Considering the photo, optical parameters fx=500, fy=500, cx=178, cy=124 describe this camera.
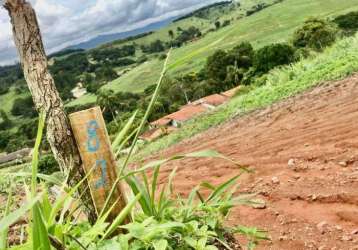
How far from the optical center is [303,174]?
4527mm

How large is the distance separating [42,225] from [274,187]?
2980mm

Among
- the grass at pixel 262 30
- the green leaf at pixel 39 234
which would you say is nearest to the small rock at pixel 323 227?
the green leaf at pixel 39 234

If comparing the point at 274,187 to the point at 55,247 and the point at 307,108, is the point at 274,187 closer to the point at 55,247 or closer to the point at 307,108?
the point at 55,247

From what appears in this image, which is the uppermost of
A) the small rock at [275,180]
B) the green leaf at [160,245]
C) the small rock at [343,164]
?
the green leaf at [160,245]

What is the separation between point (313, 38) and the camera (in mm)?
42438

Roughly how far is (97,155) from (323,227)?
5.65ft

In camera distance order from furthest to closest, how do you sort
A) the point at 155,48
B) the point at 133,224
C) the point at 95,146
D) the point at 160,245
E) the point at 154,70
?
the point at 155,48, the point at 154,70, the point at 95,146, the point at 133,224, the point at 160,245

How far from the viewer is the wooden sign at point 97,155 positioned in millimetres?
2475

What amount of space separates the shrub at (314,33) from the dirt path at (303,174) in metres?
33.7

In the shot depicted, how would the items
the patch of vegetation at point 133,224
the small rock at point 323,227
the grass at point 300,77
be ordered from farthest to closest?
1. the grass at point 300,77
2. the small rock at point 323,227
3. the patch of vegetation at point 133,224

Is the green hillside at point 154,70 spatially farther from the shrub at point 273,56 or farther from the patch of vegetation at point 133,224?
the patch of vegetation at point 133,224

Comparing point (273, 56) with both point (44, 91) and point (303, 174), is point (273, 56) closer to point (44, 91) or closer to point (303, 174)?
point (303, 174)

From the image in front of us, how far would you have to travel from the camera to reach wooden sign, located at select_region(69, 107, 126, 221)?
2475 mm

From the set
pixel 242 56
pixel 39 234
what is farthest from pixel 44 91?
pixel 242 56
